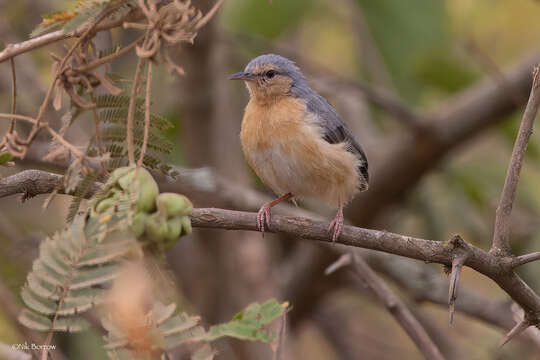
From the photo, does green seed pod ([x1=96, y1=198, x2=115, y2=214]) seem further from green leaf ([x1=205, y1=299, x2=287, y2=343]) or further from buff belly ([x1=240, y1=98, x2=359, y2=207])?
buff belly ([x1=240, y1=98, x2=359, y2=207])

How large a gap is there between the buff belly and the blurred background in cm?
113

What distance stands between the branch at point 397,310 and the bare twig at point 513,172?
2.93 ft

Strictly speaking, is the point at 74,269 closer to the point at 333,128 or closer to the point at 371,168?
the point at 333,128

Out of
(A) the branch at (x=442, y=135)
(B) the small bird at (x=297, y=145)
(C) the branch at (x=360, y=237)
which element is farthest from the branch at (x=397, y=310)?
(A) the branch at (x=442, y=135)

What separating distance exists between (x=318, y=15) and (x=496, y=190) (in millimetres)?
2983

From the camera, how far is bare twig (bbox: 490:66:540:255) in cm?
247

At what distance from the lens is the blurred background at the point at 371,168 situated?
5844 millimetres

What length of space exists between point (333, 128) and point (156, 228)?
2978 mm

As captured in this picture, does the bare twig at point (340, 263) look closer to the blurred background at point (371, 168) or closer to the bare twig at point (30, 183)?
the bare twig at point (30, 183)

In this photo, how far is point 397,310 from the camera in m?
3.50

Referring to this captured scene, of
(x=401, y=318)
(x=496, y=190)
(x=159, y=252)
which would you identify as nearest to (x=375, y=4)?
(x=496, y=190)

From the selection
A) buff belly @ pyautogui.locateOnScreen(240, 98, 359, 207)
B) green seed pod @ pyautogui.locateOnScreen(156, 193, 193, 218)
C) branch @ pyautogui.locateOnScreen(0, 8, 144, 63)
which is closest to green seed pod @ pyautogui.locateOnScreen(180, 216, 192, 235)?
green seed pod @ pyautogui.locateOnScreen(156, 193, 193, 218)

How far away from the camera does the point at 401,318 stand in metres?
3.49

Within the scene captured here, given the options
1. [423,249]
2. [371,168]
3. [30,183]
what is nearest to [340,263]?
[423,249]
